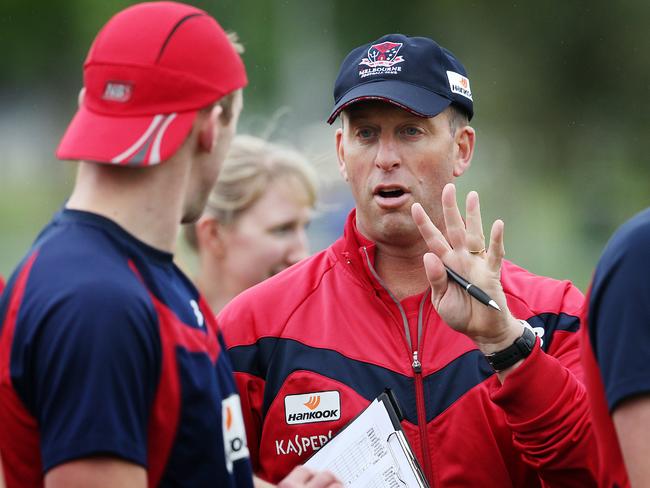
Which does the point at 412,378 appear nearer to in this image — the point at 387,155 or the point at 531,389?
the point at 531,389

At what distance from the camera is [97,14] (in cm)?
2195

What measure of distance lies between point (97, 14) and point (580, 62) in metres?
8.96

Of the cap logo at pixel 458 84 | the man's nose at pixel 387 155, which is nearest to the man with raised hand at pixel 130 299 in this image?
the man's nose at pixel 387 155

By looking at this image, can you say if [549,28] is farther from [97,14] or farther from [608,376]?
[608,376]

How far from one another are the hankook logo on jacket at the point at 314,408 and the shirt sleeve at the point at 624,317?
1156mm

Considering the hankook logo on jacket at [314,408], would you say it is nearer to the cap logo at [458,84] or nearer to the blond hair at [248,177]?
the cap logo at [458,84]

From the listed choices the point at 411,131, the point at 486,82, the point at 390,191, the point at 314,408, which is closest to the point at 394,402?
the point at 314,408

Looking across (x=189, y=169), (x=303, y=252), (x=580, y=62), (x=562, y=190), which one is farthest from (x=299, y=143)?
(x=189, y=169)

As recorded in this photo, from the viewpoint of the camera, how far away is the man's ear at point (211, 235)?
18.8ft

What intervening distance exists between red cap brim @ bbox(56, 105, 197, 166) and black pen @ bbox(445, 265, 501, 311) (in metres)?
1.15

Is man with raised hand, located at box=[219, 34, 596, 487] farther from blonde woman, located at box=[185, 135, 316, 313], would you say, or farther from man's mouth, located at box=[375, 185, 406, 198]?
blonde woman, located at box=[185, 135, 316, 313]

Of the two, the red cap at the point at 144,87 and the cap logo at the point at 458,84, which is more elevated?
the red cap at the point at 144,87

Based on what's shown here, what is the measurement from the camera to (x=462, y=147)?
13.5 feet

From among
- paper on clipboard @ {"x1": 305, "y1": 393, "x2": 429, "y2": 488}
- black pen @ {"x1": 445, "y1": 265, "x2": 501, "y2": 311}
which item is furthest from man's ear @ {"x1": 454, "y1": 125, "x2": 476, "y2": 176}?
paper on clipboard @ {"x1": 305, "y1": 393, "x2": 429, "y2": 488}
